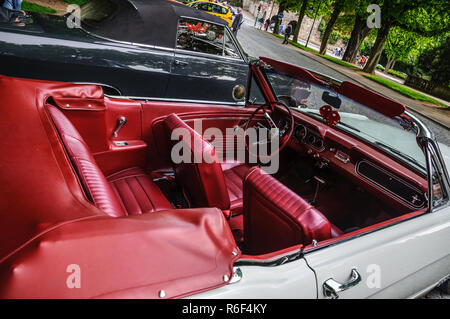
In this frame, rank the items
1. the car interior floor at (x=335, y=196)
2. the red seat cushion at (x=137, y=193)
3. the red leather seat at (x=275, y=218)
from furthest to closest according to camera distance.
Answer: the car interior floor at (x=335, y=196) < the red seat cushion at (x=137, y=193) < the red leather seat at (x=275, y=218)

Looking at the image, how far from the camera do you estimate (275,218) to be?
5.27ft

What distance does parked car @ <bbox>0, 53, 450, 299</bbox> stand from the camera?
0.87 meters

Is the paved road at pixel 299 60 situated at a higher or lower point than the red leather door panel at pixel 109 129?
higher

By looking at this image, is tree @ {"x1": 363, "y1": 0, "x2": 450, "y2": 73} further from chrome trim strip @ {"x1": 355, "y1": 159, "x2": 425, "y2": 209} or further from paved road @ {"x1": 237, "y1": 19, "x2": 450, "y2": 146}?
chrome trim strip @ {"x1": 355, "y1": 159, "x2": 425, "y2": 209}

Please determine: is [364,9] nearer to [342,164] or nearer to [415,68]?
[342,164]

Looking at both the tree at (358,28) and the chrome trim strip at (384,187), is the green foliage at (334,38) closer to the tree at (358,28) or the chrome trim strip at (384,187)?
the tree at (358,28)

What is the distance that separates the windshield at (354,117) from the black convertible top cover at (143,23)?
145 centimetres

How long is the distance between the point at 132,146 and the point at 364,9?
2086 cm

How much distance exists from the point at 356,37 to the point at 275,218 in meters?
24.7

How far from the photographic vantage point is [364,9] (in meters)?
18.5

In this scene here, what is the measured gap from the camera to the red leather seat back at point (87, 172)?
1260mm

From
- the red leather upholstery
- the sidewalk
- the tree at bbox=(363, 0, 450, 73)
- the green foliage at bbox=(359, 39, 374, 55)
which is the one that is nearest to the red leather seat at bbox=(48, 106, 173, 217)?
the red leather upholstery

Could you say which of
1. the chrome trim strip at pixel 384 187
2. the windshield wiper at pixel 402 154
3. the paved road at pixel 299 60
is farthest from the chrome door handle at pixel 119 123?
the paved road at pixel 299 60
